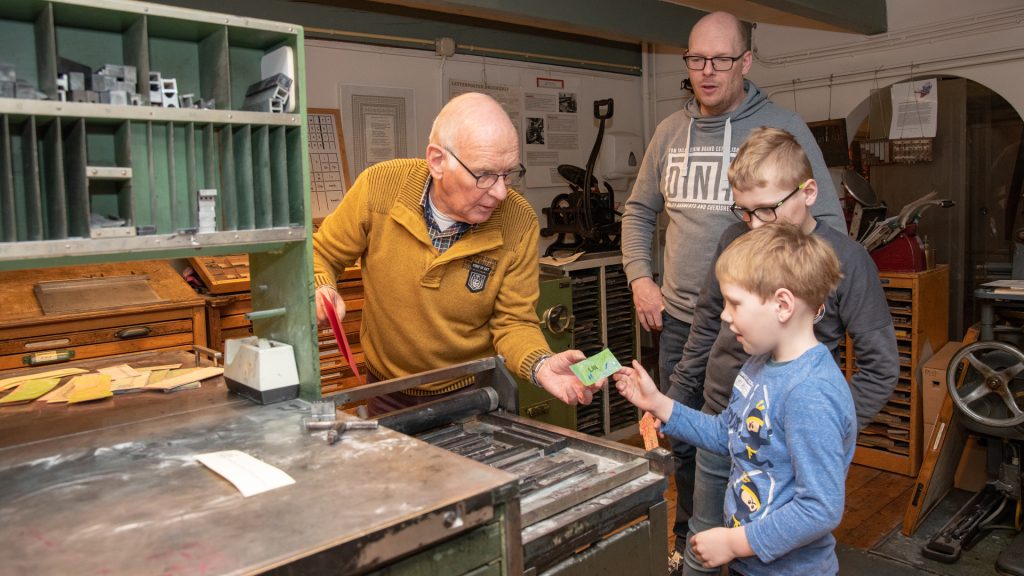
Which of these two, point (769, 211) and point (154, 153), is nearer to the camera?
point (154, 153)

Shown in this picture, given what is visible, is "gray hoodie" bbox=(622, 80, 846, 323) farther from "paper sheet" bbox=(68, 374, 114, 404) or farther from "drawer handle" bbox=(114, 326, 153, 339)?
"drawer handle" bbox=(114, 326, 153, 339)

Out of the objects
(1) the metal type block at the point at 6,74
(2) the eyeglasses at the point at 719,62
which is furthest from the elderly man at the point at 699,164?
(1) the metal type block at the point at 6,74

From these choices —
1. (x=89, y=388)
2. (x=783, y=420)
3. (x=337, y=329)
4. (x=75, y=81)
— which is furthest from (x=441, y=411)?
(x=75, y=81)

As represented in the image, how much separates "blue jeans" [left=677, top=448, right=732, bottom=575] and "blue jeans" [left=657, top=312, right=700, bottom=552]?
0.38 meters

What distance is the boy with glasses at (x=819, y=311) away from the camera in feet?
5.53

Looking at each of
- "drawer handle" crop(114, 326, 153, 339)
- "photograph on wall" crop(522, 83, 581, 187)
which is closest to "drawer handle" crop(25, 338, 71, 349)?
"drawer handle" crop(114, 326, 153, 339)

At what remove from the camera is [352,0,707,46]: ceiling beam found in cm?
322

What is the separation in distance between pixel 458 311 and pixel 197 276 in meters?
1.64

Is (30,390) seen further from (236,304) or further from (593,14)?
(593,14)

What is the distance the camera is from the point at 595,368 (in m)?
1.56

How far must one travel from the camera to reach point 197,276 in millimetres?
3123

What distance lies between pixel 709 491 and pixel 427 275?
2.85 feet

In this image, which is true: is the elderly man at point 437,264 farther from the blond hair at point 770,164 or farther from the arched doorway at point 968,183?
the arched doorway at point 968,183

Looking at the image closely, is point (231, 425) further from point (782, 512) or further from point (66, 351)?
point (66, 351)
